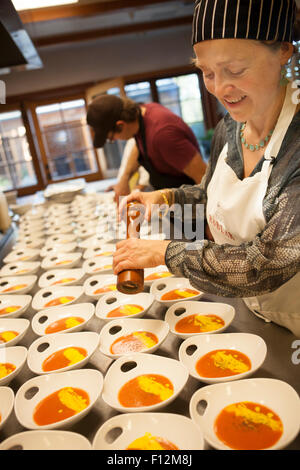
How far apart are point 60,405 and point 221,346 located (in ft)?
1.57

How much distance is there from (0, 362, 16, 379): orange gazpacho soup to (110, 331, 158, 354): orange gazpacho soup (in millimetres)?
327

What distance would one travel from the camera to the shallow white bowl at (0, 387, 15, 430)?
37.7 inches

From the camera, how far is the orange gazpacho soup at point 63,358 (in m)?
1.16

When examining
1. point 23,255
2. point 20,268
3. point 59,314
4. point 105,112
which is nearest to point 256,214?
point 59,314

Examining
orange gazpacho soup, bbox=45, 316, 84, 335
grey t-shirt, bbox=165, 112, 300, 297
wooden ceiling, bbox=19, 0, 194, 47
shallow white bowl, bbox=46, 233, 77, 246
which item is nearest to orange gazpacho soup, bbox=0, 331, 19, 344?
orange gazpacho soup, bbox=45, 316, 84, 335

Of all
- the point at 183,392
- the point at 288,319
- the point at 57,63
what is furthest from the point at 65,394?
the point at 57,63

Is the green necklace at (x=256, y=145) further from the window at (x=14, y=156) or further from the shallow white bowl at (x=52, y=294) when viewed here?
the window at (x=14, y=156)

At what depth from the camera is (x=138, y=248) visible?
117cm

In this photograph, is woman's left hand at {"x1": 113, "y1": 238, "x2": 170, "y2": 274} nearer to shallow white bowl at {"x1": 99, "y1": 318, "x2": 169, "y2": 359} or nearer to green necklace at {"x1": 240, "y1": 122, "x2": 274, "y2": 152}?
shallow white bowl at {"x1": 99, "y1": 318, "x2": 169, "y2": 359}
